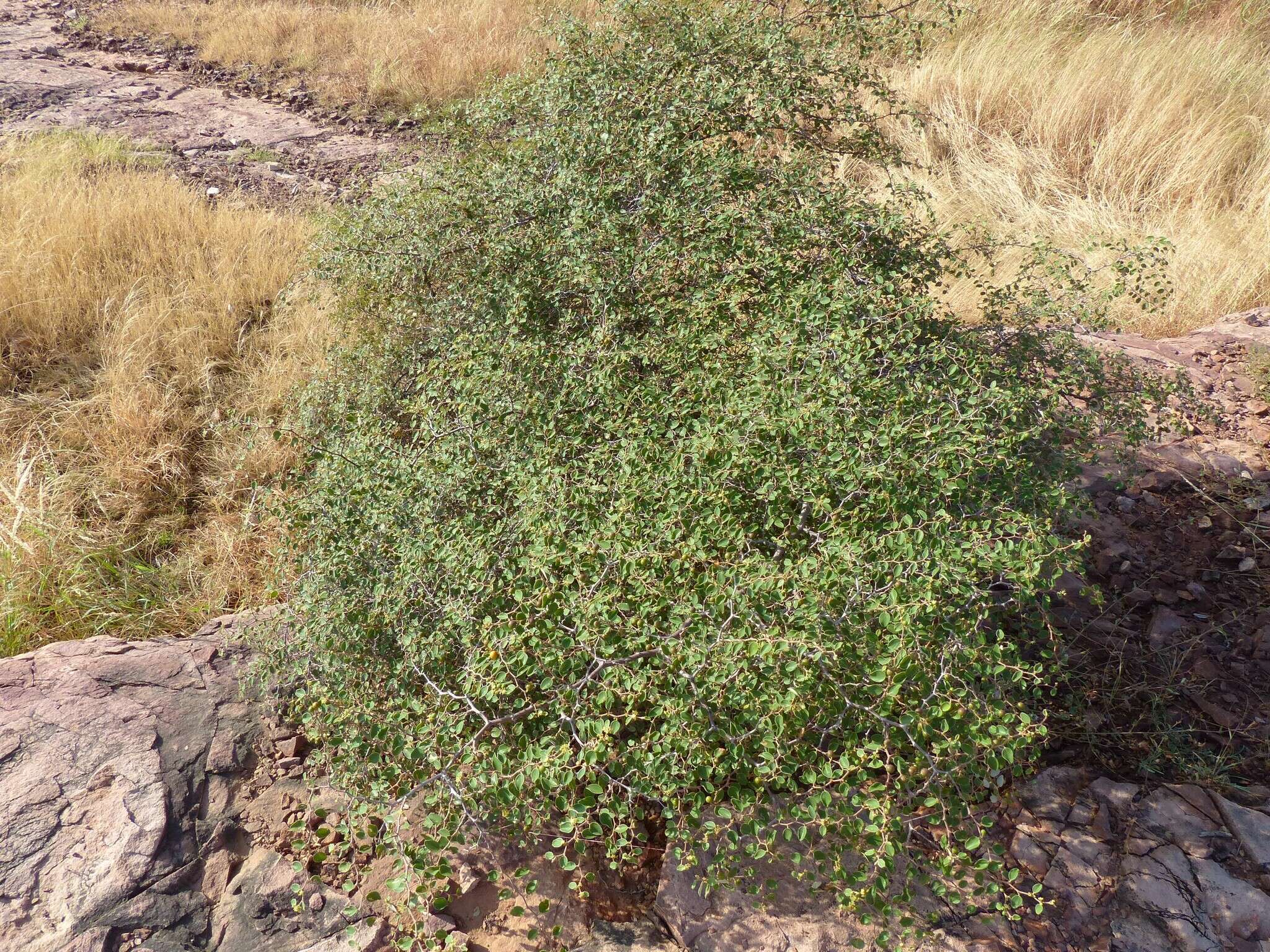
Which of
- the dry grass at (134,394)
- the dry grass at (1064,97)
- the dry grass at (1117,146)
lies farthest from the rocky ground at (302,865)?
the dry grass at (1117,146)

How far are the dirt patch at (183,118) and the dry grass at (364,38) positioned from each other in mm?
675

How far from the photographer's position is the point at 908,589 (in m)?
2.00

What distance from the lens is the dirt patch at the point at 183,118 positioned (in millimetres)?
6906

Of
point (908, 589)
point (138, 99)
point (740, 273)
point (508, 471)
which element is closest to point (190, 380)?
point (508, 471)

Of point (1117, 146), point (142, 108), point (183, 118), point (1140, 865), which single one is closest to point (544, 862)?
point (1140, 865)

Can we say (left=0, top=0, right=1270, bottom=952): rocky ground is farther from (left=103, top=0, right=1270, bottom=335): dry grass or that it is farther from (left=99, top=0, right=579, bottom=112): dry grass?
(left=99, top=0, right=579, bottom=112): dry grass

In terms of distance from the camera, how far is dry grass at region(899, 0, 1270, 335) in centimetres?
539

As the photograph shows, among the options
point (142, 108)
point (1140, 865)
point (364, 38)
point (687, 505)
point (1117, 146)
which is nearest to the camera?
point (687, 505)

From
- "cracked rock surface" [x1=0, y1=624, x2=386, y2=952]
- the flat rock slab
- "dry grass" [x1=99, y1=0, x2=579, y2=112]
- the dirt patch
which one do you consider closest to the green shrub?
"cracked rock surface" [x1=0, y1=624, x2=386, y2=952]

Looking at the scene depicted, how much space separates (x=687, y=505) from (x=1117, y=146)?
5.88 meters

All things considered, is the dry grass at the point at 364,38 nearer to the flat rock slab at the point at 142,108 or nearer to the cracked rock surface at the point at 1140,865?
the flat rock slab at the point at 142,108

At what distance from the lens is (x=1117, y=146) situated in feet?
20.7

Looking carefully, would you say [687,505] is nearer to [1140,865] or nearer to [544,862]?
[544,862]

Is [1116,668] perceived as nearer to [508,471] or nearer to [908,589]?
[908,589]
